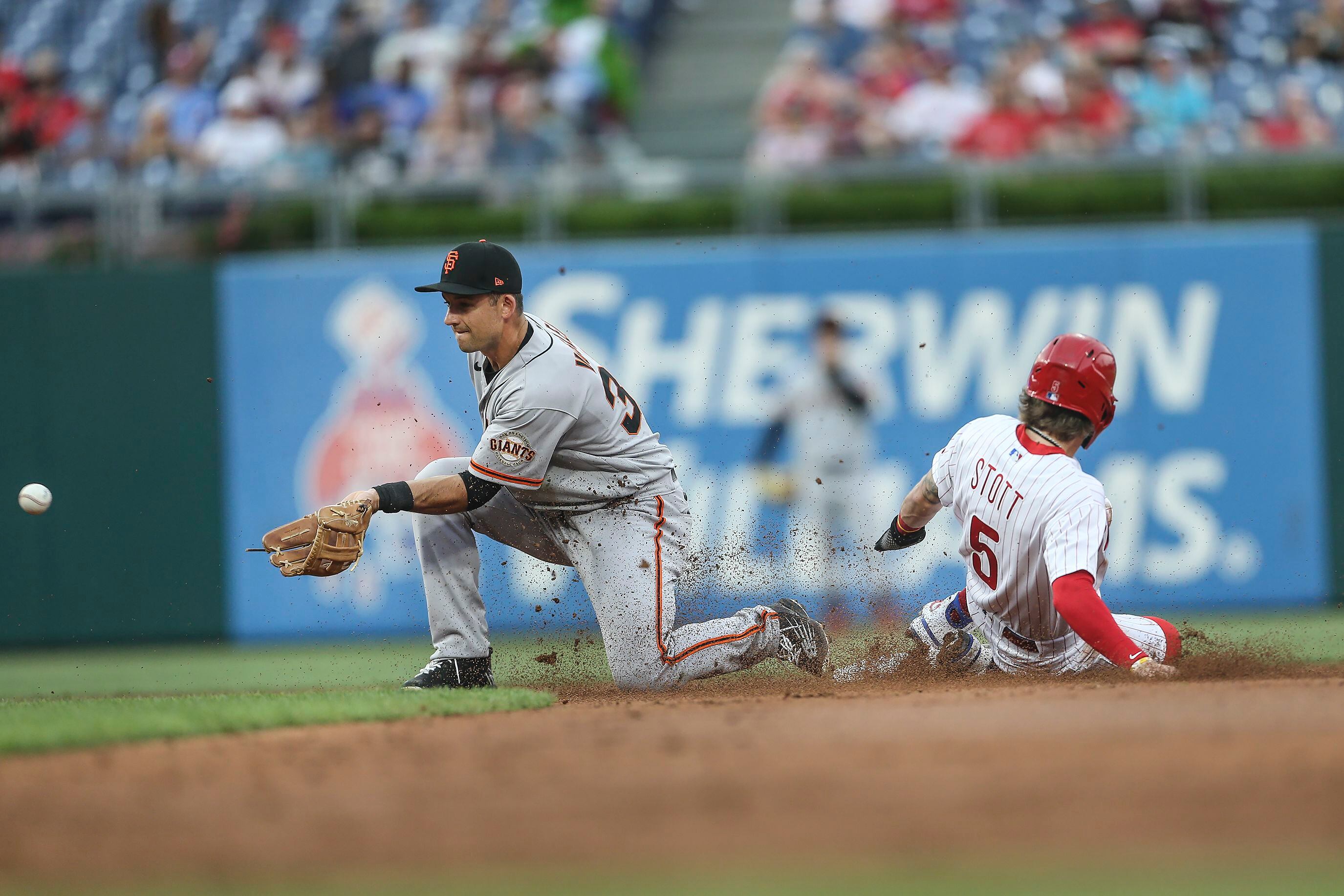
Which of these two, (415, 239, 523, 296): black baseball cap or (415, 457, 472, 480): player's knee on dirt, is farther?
(415, 457, 472, 480): player's knee on dirt

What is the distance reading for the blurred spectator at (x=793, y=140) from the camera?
11.4 meters

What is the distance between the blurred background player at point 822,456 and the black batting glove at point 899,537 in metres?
2.64

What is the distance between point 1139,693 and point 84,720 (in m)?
3.57

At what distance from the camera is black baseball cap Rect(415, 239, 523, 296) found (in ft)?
18.4

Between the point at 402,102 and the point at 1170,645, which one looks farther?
the point at 402,102

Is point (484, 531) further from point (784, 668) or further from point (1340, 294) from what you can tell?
point (1340, 294)

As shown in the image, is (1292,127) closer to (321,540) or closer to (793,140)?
(793,140)

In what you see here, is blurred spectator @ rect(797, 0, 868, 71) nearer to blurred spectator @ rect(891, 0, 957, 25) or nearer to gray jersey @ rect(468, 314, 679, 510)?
blurred spectator @ rect(891, 0, 957, 25)

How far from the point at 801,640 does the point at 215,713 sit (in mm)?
2316

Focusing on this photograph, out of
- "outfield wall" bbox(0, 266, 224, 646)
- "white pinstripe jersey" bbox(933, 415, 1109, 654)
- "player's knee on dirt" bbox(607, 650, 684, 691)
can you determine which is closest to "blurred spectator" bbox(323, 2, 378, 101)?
"outfield wall" bbox(0, 266, 224, 646)

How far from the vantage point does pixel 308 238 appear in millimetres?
10562

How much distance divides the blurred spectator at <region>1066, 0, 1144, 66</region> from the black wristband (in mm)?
7960

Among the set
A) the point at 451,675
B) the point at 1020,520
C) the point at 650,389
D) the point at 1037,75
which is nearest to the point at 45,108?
the point at 650,389

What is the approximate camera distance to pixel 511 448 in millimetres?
5570
